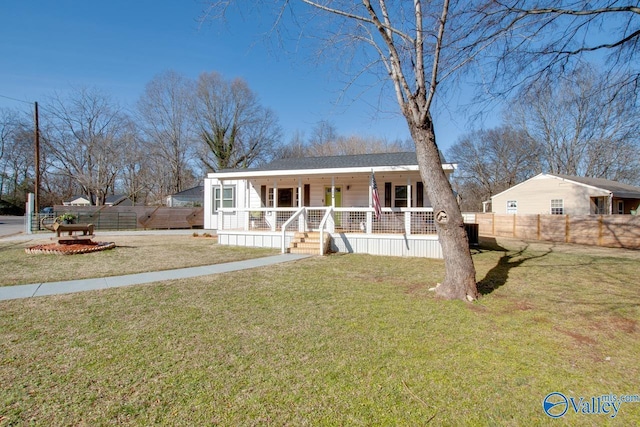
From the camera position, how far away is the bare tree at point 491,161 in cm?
3475

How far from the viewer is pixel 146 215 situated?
2312 centimetres

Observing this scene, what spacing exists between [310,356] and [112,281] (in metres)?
4.98

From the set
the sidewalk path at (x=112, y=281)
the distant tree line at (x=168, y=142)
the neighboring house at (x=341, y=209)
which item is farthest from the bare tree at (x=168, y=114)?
the sidewalk path at (x=112, y=281)

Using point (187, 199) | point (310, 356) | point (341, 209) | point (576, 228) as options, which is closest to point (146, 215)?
point (187, 199)

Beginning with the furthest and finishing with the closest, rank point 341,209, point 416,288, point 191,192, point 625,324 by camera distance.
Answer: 1. point 191,192
2. point 341,209
3. point 416,288
4. point 625,324

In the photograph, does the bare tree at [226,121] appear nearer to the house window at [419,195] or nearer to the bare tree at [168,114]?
the bare tree at [168,114]

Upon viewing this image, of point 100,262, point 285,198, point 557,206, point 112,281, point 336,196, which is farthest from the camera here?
point 557,206

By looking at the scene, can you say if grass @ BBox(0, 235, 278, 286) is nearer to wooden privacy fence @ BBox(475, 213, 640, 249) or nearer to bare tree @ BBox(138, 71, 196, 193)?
wooden privacy fence @ BBox(475, 213, 640, 249)

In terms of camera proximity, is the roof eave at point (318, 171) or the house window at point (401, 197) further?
the house window at point (401, 197)

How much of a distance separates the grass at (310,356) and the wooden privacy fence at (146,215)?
19.4 metres

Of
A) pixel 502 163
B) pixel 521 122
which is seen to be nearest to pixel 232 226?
pixel 521 122

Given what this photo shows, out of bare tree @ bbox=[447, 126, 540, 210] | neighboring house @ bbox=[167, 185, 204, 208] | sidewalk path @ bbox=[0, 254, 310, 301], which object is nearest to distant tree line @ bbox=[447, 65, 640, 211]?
bare tree @ bbox=[447, 126, 540, 210]

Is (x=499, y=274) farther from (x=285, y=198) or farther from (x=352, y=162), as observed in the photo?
(x=285, y=198)

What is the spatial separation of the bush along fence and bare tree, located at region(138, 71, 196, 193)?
12400 mm
